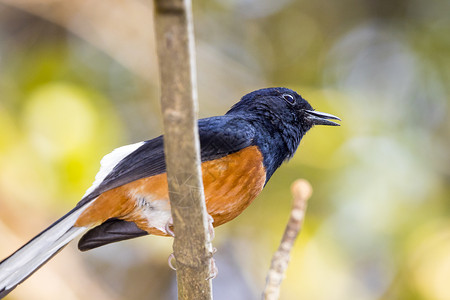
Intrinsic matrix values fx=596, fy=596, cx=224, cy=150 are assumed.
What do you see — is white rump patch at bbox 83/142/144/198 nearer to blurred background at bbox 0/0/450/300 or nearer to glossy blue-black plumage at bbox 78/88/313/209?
glossy blue-black plumage at bbox 78/88/313/209

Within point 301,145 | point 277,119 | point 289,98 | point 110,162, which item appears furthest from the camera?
point 301,145

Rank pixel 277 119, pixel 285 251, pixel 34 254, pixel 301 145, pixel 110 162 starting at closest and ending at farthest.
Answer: pixel 285 251 < pixel 34 254 < pixel 110 162 < pixel 277 119 < pixel 301 145

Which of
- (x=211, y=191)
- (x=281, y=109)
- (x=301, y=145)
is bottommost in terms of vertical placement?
(x=211, y=191)

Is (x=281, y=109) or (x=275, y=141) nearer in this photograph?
(x=275, y=141)

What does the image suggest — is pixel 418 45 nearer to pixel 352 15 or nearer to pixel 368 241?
Answer: pixel 352 15

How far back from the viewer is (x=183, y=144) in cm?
200

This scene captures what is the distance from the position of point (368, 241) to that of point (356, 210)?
0.85 feet

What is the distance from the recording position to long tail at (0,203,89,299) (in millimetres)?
2721

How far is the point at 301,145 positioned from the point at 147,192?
85.9 inches

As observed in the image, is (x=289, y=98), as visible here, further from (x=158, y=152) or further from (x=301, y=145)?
(x=301, y=145)

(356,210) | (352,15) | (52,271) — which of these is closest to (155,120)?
(52,271)

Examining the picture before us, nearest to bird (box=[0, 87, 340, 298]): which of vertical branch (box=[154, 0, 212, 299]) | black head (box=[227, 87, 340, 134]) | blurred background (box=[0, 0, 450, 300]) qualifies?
black head (box=[227, 87, 340, 134])

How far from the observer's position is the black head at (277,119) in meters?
3.12

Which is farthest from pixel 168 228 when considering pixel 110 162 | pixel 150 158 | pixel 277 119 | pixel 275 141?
pixel 277 119
